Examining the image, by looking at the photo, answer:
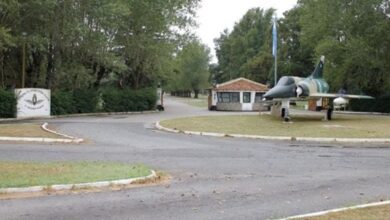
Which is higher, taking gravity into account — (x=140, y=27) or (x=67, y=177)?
(x=140, y=27)

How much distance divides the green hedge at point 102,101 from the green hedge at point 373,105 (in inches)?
791

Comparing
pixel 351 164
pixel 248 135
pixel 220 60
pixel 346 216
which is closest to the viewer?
pixel 346 216

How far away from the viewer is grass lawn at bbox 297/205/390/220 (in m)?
7.82

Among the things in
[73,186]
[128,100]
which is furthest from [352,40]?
[73,186]

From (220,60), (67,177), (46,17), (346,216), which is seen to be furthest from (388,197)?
(220,60)

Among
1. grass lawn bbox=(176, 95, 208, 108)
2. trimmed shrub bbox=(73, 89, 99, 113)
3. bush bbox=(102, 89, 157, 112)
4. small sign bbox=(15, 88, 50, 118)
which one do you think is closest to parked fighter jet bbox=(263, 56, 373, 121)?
small sign bbox=(15, 88, 50, 118)

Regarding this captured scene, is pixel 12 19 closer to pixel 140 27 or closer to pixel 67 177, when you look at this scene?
pixel 140 27

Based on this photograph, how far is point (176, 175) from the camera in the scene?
12.9 meters

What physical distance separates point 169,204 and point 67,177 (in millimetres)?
3079

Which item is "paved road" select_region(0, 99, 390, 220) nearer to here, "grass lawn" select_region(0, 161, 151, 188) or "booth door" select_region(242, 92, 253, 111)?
"grass lawn" select_region(0, 161, 151, 188)

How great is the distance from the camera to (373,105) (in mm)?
54594

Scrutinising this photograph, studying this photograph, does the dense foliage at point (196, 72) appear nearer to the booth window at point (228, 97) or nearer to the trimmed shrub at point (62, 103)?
the booth window at point (228, 97)

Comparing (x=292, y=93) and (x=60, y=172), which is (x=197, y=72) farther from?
(x=60, y=172)

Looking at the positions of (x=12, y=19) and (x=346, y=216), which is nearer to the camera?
(x=346, y=216)
